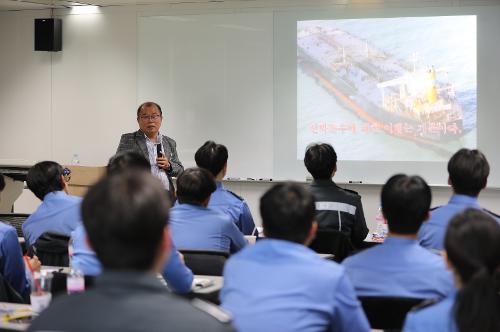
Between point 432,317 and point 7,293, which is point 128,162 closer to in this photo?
point 7,293

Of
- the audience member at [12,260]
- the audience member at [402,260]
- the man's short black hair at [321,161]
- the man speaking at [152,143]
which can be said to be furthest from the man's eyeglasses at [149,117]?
the audience member at [402,260]

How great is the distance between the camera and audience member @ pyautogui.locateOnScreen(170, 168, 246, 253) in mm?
3623

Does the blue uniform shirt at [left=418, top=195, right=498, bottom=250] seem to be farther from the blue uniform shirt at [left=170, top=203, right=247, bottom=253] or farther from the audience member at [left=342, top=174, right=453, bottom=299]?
the blue uniform shirt at [left=170, top=203, right=247, bottom=253]

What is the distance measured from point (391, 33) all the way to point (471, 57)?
0.83 m

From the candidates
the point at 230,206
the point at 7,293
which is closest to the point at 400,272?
the point at 7,293

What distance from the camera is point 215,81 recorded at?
24.8ft

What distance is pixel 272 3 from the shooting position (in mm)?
7230

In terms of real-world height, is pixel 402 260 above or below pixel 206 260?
above

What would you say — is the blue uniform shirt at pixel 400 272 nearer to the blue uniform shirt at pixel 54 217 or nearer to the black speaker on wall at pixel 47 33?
the blue uniform shirt at pixel 54 217

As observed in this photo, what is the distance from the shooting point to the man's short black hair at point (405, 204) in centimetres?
260

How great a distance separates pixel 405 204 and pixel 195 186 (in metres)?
1.36

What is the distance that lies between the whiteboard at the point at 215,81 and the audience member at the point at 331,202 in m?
2.85

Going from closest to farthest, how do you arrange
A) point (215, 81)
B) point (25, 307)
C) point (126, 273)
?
point (126, 273), point (25, 307), point (215, 81)

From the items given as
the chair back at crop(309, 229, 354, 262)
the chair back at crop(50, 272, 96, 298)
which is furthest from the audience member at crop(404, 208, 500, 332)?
the chair back at crop(309, 229, 354, 262)
